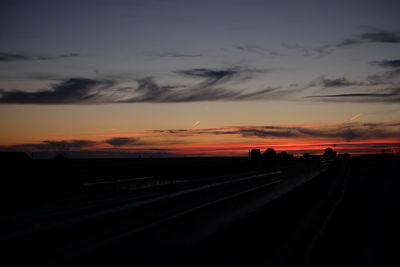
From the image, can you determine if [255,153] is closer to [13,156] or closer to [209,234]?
[13,156]

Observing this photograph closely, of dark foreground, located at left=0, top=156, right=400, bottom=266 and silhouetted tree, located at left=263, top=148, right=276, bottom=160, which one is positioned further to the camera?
silhouetted tree, located at left=263, top=148, right=276, bottom=160

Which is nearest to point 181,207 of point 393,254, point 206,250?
point 206,250

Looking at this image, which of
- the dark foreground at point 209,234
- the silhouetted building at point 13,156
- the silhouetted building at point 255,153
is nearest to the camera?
the dark foreground at point 209,234

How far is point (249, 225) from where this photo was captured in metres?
11.4

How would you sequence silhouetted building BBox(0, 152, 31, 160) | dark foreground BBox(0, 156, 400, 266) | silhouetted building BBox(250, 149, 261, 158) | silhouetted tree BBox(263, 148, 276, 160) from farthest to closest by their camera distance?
silhouetted tree BBox(263, 148, 276, 160)
silhouetted building BBox(250, 149, 261, 158)
silhouetted building BBox(0, 152, 31, 160)
dark foreground BBox(0, 156, 400, 266)

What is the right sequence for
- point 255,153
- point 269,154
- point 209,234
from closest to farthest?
point 209,234
point 255,153
point 269,154

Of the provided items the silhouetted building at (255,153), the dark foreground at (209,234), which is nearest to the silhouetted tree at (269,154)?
the silhouetted building at (255,153)

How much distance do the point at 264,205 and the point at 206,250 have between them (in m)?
8.18

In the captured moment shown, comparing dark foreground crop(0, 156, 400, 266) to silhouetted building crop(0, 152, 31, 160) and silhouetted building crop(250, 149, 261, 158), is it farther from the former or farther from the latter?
silhouetted building crop(250, 149, 261, 158)

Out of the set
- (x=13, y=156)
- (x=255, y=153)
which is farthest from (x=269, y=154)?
(x=13, y=156)

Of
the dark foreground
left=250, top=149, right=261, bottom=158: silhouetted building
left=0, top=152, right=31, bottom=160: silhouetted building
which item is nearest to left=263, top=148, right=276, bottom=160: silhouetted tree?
left=250, top=149, right=261, bottom=158: silhouetted building

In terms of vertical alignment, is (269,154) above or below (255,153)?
below

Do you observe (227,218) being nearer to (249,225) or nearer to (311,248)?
(249,225)

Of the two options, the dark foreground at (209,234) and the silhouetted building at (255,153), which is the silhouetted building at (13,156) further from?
the silhouetted building at (255,153)
